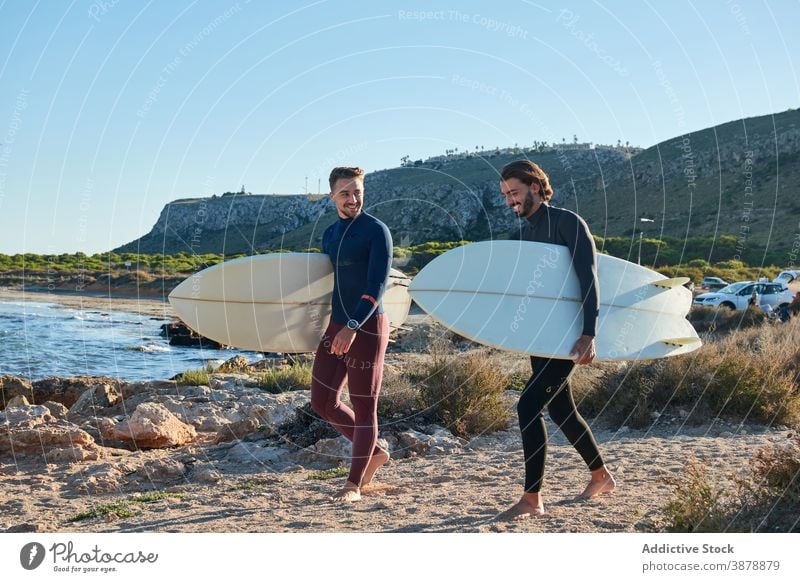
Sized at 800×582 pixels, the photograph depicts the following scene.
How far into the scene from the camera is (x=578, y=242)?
4.77 metres

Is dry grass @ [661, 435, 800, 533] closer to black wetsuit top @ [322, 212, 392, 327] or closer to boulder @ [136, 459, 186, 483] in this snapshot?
black wetsuit top @ [322, 212, 392, 327]

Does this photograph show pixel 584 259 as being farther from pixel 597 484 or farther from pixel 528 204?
pixel 597 484

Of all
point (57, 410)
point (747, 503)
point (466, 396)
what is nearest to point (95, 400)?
point (57, 410)

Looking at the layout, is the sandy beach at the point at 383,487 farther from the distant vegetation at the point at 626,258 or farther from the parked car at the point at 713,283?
the parked car at the point at 713,283

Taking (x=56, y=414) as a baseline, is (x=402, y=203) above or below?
above

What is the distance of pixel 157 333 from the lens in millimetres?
23016

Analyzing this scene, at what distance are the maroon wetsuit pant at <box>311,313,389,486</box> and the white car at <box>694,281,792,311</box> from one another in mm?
20918

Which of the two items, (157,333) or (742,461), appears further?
(157,333)

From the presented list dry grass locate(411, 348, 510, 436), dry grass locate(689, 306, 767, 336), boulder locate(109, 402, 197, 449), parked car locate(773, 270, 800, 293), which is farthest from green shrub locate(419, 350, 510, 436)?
parked car locate(773, 270, 800, 293)

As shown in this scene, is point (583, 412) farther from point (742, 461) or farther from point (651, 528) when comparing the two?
point (651, 528)

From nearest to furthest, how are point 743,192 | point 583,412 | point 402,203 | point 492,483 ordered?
point 492,483 < point 583,412 < point 402,203 < point 743,192

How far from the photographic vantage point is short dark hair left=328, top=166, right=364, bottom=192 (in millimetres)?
5375

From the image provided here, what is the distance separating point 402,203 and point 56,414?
40919 millimetres

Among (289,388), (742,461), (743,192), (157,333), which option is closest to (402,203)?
(743,192)
